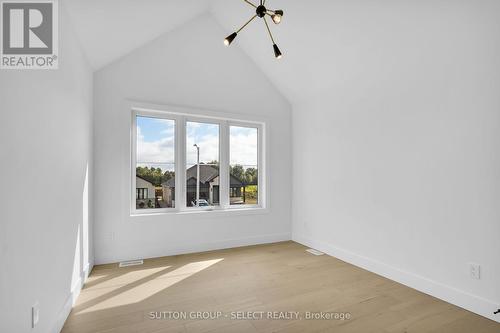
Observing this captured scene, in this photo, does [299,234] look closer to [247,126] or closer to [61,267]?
[247,126]

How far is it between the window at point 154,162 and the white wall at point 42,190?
106 centimetres

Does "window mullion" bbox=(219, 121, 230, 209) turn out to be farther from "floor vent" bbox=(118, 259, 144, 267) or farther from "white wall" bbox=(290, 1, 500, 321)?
"white wall" bbox=(290, 1, 500, 321)

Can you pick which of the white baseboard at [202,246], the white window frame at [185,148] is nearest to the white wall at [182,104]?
the white baseboard at [202,246]

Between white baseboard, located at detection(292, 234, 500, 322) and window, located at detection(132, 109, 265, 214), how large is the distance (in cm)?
160

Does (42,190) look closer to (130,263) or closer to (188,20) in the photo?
(130,263)

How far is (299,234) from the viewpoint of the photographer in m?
4.40

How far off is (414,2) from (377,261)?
9.03ft

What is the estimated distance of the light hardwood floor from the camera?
202 cm

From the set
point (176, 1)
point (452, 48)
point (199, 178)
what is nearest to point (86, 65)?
point (176, 1)

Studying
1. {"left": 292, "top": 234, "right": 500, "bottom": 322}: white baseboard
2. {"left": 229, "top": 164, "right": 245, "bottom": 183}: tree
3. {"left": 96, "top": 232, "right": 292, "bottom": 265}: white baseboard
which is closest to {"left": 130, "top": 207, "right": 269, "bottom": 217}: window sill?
{"left": 96, "top": 232, "right": 292, "bottom": 265}: white baseboard

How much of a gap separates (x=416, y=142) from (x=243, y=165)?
256 cm

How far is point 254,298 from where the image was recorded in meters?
2.46

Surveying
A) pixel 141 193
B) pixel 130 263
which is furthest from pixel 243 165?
pixel 130 263

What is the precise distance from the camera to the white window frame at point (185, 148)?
3617 mm
